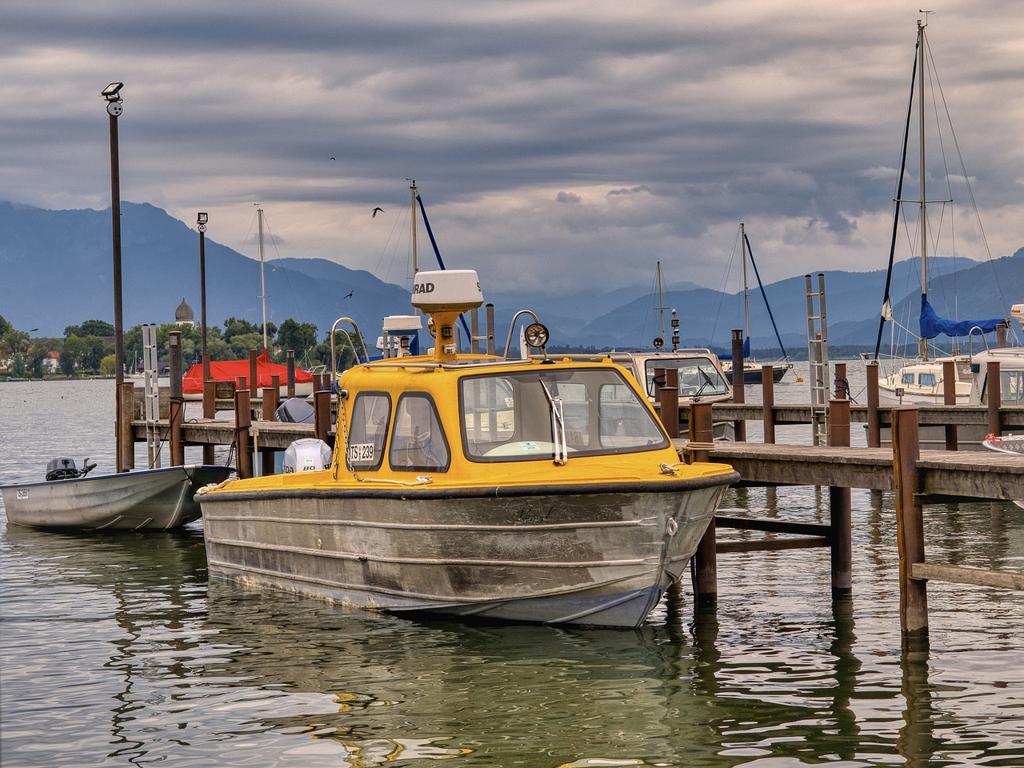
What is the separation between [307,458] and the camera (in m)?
17.3

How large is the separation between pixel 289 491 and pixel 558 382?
10.1 ft

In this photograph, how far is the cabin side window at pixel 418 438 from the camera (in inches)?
523

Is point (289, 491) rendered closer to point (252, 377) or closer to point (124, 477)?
point (124, 477)

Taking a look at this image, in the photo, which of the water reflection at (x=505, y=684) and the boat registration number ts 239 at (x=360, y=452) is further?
the boat registration number ts 239 at (x=360, y=452)

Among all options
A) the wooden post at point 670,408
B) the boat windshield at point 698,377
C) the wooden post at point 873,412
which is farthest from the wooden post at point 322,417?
the boat windshield at point 698,377

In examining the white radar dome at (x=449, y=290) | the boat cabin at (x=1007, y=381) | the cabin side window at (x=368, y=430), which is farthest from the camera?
the boat cabin at (x=1007, y=381)

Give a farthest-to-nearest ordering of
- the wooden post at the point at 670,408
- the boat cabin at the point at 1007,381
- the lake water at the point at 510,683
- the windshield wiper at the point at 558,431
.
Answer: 1. the boat cabin at the point at 1007,381
2. the wooden post at the point at 670,408
3. the windshield wiper at the point at 558,431
4. the lake water at the point at 510,683

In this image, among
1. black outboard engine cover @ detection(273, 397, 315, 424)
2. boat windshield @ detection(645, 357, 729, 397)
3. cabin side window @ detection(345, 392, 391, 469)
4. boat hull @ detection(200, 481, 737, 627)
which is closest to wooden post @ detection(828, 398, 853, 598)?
boat hull @ detection(200, 481, 737, 627)

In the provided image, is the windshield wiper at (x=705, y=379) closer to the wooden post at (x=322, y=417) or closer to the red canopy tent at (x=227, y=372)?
the wooden post at (x=322, y=417)

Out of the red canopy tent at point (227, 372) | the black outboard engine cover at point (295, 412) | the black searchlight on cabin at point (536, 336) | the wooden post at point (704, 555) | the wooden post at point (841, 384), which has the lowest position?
the wooden post at point (704, 555)

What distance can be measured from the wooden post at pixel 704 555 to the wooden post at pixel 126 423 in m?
14.0

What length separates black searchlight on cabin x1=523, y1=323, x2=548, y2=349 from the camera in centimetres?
1420

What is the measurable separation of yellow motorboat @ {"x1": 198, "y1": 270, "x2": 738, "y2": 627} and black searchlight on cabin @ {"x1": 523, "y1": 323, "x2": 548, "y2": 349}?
0.03 meters

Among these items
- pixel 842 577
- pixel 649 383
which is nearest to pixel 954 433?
pixel 649 383
